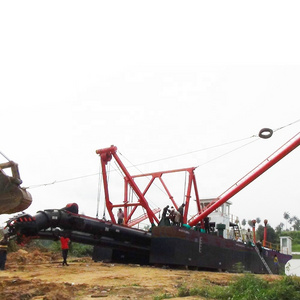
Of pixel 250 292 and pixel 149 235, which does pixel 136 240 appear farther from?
pixel 250 292

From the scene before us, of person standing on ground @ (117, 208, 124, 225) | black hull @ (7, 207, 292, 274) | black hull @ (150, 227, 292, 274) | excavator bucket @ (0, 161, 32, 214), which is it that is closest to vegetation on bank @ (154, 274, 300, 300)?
excavator bucket @ (0, 161, 32, 214)

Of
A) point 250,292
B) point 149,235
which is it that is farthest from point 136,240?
point 250,292

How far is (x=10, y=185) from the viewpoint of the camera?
5047mm

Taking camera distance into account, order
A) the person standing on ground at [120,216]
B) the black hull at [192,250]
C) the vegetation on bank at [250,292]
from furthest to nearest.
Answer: the person standing on ground at [120,216], the black hull at [192,250], the vegetation on bank at [250,292]

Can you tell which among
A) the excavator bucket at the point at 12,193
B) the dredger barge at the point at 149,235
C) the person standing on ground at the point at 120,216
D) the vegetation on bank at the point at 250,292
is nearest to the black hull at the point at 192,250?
the dredger barge at the point at 149,235

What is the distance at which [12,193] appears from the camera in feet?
16.7

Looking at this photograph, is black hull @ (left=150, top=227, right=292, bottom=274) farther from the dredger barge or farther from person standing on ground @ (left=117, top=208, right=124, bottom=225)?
person standing on ground @ (left=117, top=208, right=124, bottom=225)

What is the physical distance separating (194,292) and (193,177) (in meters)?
12.4

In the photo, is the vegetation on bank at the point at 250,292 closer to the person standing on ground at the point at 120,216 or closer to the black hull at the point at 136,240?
the black hull at the point at 136,240

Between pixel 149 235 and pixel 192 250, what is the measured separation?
188 cm

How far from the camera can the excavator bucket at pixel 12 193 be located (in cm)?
503

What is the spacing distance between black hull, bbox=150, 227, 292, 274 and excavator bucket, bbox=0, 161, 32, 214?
12042mm

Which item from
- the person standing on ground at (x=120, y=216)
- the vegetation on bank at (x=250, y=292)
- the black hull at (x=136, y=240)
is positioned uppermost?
the person standing on ground at (x=120, y=216)

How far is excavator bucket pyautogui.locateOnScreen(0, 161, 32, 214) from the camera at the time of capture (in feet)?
16.5
